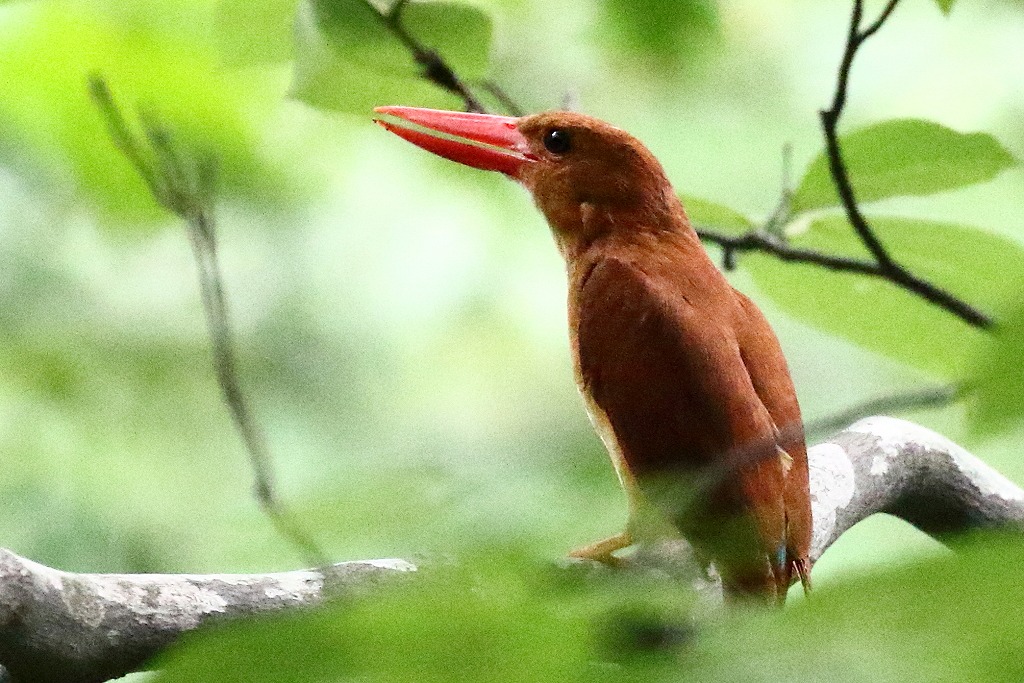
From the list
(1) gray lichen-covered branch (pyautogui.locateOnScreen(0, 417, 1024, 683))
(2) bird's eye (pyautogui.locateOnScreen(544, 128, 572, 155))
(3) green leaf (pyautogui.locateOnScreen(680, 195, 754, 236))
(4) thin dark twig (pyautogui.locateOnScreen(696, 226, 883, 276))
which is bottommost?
(1) gray lichen-covered branch (pyautogui.locateOnScreen(0, 417, 1024, 683))

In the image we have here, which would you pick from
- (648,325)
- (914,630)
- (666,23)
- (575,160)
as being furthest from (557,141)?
(914,630)

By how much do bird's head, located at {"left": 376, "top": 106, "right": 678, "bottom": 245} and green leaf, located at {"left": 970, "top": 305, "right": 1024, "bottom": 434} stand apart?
1.25m

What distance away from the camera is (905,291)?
99 cm

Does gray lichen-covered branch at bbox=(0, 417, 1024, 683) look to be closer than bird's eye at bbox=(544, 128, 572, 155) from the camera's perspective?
Yes

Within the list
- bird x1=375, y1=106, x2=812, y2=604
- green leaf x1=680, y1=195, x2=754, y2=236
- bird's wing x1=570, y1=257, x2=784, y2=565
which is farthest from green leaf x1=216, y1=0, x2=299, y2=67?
bird's wing x1=570, y1=257, x2=784, y2=565

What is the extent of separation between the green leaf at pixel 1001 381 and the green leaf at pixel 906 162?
28.6 inches

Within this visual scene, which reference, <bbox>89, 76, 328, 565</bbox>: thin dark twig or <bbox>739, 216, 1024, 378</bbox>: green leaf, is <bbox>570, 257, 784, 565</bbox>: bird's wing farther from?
<bbox>89, 76, 328, 565</bbox>: thin dark twig

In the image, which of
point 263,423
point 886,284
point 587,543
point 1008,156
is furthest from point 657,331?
point 263,423

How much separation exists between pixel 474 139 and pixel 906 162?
66 centimetres

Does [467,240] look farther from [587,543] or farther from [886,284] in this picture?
[587,543]

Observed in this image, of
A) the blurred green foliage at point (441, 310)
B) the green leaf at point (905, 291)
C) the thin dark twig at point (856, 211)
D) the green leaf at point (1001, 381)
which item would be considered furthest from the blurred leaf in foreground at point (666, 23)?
the green leaf at point (1001, 381)

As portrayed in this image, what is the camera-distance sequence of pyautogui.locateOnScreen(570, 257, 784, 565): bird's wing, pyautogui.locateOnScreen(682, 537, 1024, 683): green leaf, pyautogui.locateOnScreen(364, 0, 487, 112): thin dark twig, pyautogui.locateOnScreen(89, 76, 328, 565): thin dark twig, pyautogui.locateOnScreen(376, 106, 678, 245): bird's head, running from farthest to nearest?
pyautogui.locateOnScreen(376, 106, 678, 245): bird's head → pyautogui.locateOnScreen(570, 257, 784, 565): bird's wing → pyautogui.locateOnScreen(364, 0, 487, 112): thin dark twig → pyautogui.locateOnScreen(89, 76, 328, 565): thin dark twig → pyautogui.locateOnScreen(682, 537, 1024, 683): green leaf

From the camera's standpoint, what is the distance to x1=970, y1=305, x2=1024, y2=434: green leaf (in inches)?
11.2

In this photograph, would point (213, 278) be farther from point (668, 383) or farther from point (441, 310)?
point (441, 310)
